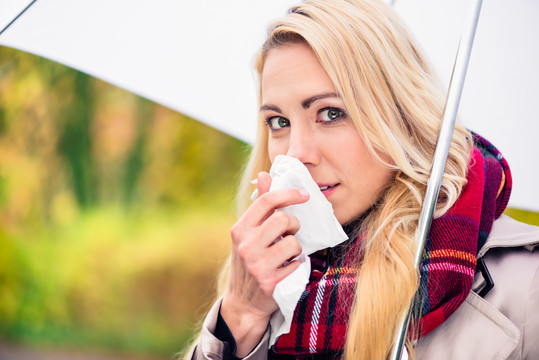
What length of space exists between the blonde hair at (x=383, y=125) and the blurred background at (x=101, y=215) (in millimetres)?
1704

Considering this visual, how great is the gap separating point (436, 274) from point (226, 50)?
103 centimetres

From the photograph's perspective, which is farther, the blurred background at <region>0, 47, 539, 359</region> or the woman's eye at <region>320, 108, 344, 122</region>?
the blurred background at <region>0, 47, 539, 359</region>

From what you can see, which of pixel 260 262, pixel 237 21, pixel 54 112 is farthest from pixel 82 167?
pixel 260 262

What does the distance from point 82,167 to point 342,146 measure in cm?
236

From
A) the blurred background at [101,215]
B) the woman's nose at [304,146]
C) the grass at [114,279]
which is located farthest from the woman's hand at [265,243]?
the grass at [114,279]

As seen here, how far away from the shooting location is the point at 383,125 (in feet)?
4.58

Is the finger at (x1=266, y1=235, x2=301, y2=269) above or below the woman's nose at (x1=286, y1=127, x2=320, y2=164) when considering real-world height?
below

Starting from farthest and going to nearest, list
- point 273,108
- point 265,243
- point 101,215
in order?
point 101,215
point 273,108
point 265,243

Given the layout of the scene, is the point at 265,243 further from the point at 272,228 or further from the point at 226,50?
the point at 226,50

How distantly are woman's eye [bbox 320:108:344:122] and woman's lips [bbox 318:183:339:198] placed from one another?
0.20m

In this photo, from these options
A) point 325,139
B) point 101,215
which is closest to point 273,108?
point 325,139

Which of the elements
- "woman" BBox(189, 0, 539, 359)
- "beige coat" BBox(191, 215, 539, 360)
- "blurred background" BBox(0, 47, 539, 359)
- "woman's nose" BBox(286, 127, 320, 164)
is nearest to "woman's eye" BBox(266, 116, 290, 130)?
"woman" BBox(189, 0, 539, 359)

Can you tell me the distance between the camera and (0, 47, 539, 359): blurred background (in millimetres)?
2839

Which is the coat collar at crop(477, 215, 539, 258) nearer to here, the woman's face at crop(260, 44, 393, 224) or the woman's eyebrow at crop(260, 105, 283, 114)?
the woman's face at crop(260, 44, 393, 224)
